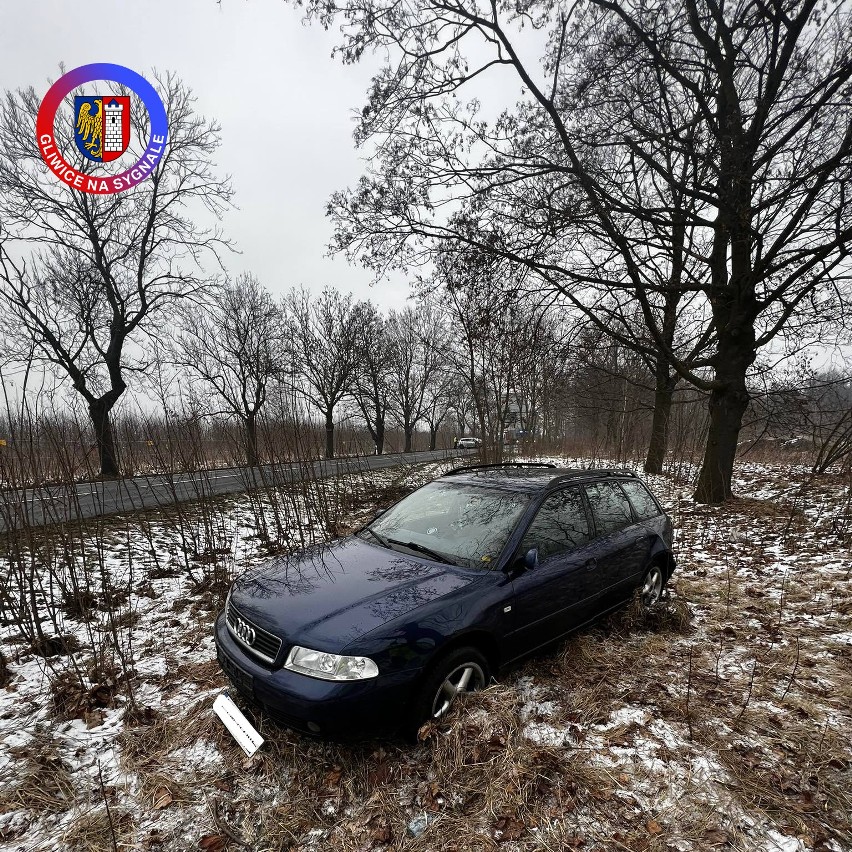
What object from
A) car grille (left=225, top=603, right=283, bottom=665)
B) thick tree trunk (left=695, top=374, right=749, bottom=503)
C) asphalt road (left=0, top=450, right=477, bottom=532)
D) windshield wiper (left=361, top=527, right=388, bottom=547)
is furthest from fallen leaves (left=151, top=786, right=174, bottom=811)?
thick tree trunk (left=695, top=374, right=749, bottom=503)

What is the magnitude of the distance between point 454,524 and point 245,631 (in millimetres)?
1646

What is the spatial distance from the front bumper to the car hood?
0.19 metres

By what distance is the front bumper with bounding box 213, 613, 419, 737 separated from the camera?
2.24m

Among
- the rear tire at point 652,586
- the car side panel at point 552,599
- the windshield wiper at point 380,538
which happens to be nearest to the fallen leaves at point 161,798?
the windshield wiper at point 380,538

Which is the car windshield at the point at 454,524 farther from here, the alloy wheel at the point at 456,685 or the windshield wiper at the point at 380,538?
the alloy wheel at the point at 456,685

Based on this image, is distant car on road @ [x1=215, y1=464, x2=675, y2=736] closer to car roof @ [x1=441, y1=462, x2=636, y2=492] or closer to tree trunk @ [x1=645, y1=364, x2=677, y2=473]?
car roof @ [x1=441, y1=462, x2=636, y2=492]

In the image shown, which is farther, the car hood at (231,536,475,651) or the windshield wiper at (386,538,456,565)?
the windshield wiper at (386,538,456,565)

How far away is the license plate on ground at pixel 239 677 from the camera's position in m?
2.49

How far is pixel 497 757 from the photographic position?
7.73 feet

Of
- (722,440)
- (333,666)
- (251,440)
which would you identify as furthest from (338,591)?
(722,440)

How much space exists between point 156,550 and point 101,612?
210 cm

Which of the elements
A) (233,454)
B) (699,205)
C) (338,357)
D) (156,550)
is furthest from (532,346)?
(338,357)

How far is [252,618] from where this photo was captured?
2.68m

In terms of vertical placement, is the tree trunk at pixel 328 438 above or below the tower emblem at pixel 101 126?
below
